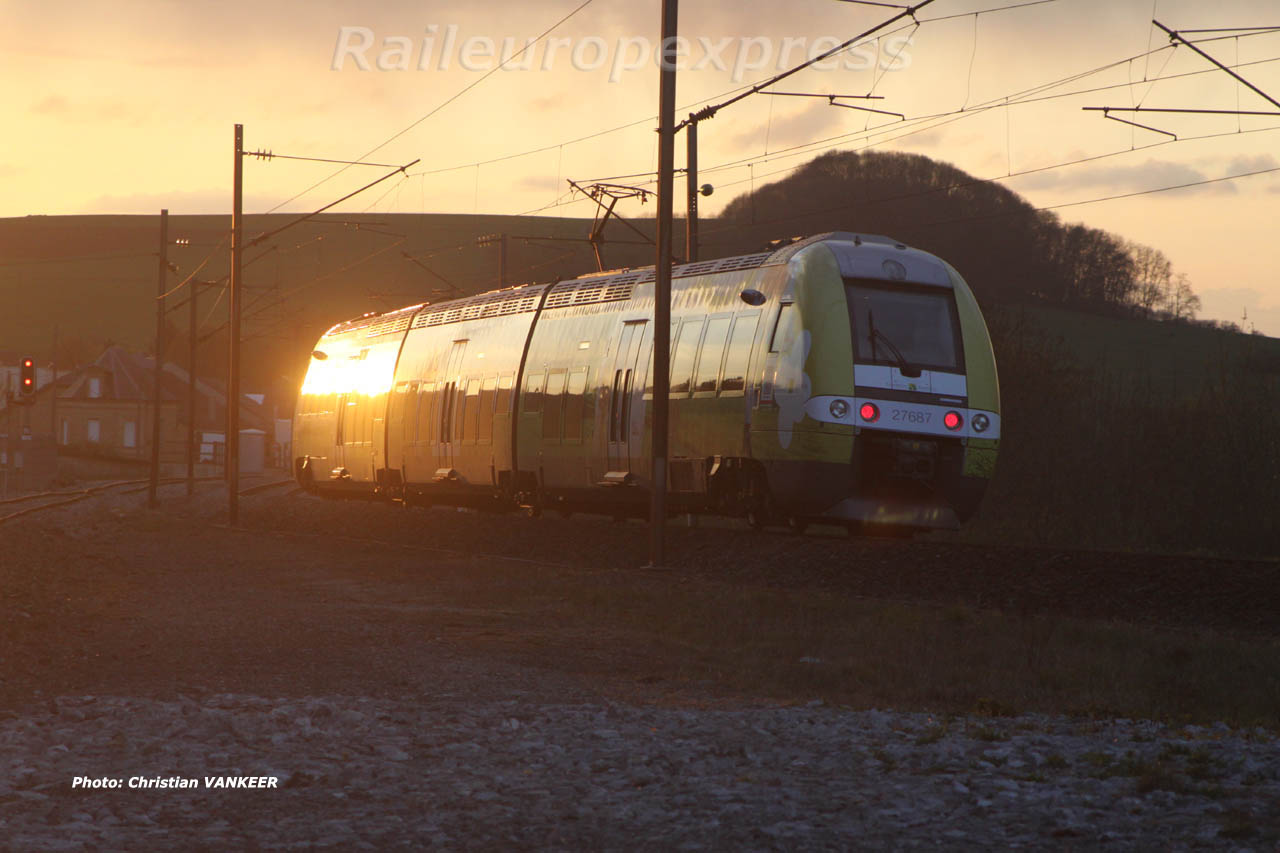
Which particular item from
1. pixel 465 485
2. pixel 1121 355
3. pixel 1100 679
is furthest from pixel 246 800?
pixel 1121 355

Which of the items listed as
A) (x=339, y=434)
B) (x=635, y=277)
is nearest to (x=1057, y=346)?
(x=635, y=277)

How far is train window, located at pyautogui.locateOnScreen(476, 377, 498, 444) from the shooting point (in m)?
25.9

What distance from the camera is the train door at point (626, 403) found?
69.6ft

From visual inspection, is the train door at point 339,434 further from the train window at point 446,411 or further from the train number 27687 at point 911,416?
the train number 27687 at point 911,416

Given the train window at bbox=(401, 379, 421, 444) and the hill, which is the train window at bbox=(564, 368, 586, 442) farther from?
the train window at bbox=(401, 379, 421, 444)

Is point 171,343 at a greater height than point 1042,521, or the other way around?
point 171,343

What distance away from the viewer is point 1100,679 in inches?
409

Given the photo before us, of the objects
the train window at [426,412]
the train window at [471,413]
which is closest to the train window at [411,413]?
the train window at [426,412]

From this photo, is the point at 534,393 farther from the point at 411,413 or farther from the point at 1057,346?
the point at 1057,346

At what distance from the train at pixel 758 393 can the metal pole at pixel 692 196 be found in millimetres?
4139

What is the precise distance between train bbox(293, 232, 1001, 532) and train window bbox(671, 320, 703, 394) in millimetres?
34

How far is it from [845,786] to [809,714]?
6.87ft

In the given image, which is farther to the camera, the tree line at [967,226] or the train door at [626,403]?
the tree line at [967,226]

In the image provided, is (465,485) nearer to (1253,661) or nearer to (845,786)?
(1253,661)
